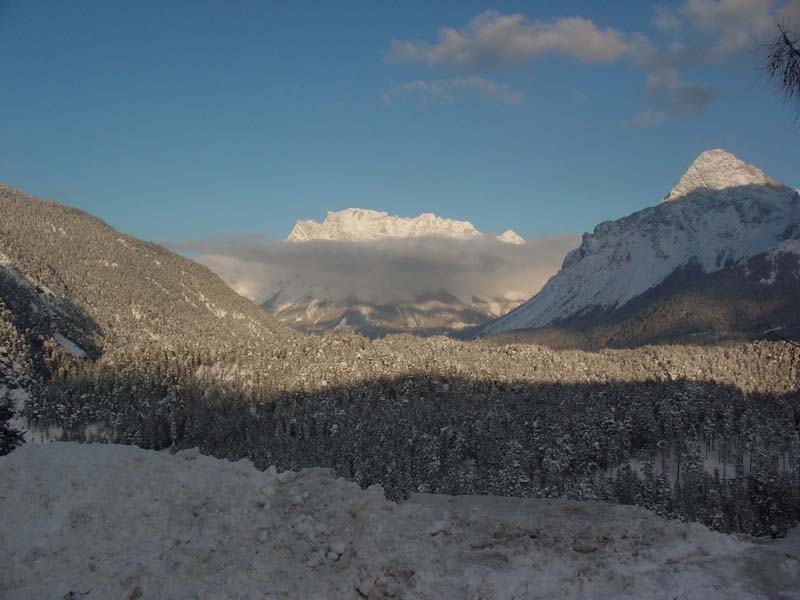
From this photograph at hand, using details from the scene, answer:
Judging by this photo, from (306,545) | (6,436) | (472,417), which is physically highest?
(6,436)

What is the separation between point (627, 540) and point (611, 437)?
10810 cm

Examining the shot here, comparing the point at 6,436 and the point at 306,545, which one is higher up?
the point at 6,436

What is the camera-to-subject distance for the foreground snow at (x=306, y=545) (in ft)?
45.8

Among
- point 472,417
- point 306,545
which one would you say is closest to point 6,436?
point 306,545

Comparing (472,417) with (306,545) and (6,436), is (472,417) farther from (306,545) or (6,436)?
(306,545)

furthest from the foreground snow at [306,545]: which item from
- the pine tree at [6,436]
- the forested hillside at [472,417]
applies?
the forested hillside at [472,417]

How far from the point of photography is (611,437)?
117 m

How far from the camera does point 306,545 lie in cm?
1609

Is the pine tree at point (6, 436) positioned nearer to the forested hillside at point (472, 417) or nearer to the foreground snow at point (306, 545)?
the foreground snow at point (306, 545)

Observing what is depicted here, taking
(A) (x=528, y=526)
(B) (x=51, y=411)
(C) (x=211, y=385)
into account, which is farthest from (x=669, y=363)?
(A) (x=528, y=526)

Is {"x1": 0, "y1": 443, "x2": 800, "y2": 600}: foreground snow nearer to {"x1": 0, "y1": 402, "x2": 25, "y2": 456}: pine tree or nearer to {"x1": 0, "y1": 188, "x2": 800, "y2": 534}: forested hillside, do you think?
{"x1": 0, "y1": 402, "x2": 25, "y2": 456}: pine tree

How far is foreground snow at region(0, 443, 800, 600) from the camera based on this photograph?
14.0m

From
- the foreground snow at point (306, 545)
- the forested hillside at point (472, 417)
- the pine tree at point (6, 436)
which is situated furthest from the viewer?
the forested hillside at point (472, 417)

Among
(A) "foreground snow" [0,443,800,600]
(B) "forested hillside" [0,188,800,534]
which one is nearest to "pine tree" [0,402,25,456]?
(A) "foreground snow" [0,443,800,600]
